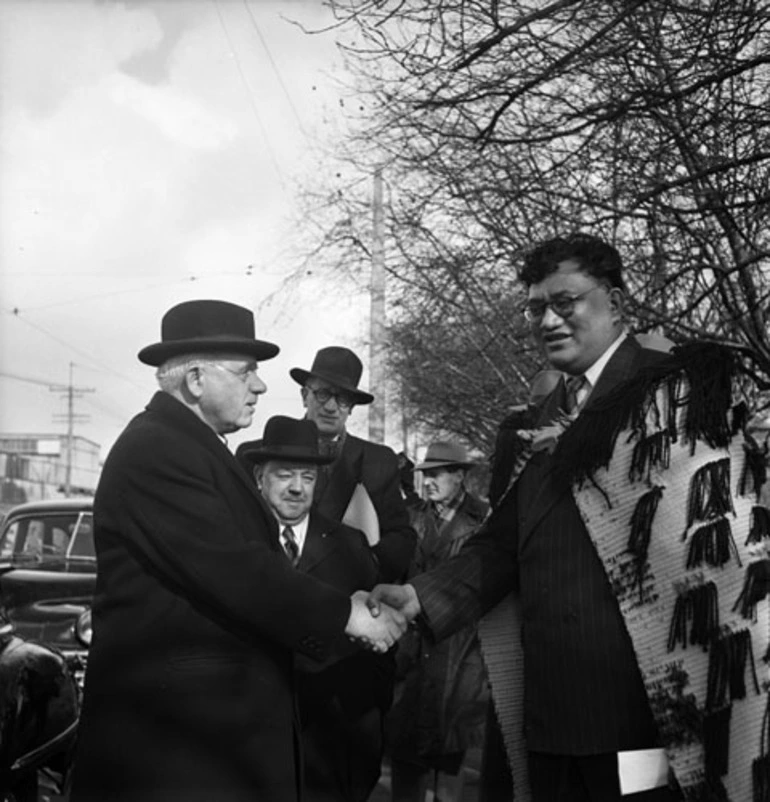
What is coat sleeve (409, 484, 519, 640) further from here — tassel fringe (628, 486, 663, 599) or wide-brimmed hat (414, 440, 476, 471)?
wide-brimmed hat (414, 440, 476, 471)

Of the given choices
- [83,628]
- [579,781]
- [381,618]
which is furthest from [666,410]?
[83,628]

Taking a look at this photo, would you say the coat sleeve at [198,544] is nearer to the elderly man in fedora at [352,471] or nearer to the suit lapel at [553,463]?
the suit lapel at [553,463]

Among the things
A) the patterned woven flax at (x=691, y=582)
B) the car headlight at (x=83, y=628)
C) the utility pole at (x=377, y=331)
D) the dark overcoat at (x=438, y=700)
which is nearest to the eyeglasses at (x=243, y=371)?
the patterned woven flax at (x=691, y=582)

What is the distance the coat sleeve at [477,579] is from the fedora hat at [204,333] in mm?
791

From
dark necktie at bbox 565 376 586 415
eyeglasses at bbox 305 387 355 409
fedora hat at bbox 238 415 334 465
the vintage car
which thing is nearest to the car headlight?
the vintage car

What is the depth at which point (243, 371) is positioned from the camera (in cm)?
398

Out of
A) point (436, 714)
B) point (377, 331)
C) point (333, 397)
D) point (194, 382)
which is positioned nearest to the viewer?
point (194, 382)

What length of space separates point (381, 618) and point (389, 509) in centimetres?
198

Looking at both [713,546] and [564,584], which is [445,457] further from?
[713,546]

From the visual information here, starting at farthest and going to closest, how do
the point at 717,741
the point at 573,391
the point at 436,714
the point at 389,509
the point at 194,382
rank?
the point at 436,714 → the point at 389,509 → the point at 194,382 → the point at 573,391 → the point at 717,741

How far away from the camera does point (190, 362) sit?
3.94 meters

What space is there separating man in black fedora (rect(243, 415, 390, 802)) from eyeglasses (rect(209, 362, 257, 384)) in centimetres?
126

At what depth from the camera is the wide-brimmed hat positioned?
8672mm

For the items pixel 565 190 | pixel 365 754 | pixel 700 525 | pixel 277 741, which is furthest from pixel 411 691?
pixel 565 190
